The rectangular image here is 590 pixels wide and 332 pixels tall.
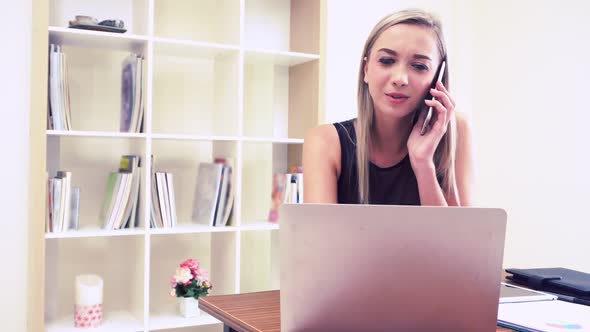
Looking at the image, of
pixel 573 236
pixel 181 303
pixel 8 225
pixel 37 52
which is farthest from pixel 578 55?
pixel 8 225

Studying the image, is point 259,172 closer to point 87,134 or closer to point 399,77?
point 87,134

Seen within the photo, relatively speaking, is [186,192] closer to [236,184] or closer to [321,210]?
[236,184]

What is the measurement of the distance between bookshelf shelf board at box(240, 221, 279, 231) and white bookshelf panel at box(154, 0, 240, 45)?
2.79ft

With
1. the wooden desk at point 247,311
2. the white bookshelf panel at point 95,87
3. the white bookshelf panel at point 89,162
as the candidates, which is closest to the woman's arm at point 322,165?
the wooden desk at point 247,311

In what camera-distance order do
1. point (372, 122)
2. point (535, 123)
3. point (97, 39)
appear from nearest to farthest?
point (372, 122) < point (97, 39) < point (535, 123)

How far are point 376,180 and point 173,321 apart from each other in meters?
1.23

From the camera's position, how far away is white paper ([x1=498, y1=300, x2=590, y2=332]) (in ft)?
3.80

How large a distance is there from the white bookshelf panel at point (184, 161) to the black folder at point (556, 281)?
5.31ft

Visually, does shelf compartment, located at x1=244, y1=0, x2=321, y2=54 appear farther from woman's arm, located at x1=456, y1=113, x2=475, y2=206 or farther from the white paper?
the white paper

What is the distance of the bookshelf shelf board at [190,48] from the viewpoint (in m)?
2.68

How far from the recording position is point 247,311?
135 cm

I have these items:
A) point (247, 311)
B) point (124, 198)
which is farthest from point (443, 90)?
point (124, 198)

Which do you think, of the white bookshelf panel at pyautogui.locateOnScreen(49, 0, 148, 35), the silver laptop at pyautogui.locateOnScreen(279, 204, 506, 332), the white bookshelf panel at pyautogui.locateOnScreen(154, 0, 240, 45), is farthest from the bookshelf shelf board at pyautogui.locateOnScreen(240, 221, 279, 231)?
the silver laptop at pyautogui.locateOnScreen(279, 204, 506, 332)

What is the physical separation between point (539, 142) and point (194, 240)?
1.94m
